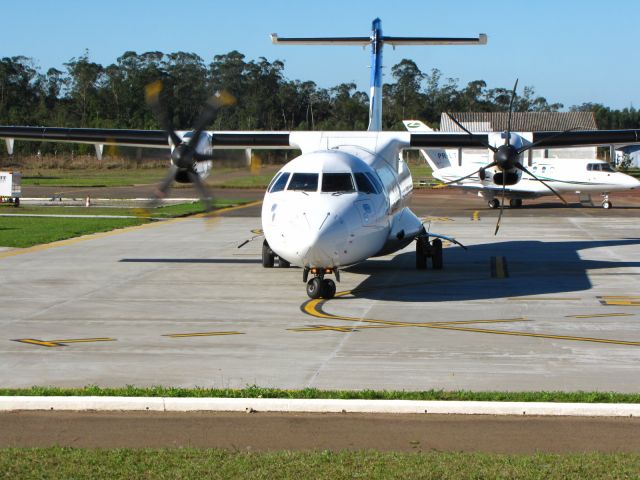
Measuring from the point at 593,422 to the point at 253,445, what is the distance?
314 centimetres

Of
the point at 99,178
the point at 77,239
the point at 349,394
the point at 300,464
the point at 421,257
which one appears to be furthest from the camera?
the point at 99,178

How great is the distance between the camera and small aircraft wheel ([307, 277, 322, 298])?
51.5ft

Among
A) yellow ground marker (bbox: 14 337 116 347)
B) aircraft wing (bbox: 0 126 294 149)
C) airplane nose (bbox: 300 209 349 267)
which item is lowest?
yellow ground marker (bbox: 14 337 116 347)

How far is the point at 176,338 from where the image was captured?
40.9 feet

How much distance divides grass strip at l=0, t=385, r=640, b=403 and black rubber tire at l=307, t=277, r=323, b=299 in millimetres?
6443

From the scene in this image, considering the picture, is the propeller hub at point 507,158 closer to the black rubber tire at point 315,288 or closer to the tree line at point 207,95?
the black rubber tire at point 315,288

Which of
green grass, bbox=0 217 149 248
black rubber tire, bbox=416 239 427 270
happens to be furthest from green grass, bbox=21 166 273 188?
black rubber tire, bbox=416 239 427 270

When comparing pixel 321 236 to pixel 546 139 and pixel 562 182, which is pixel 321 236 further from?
pixel 562 182

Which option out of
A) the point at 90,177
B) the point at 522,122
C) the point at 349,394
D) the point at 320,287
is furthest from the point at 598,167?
the point at 522,122

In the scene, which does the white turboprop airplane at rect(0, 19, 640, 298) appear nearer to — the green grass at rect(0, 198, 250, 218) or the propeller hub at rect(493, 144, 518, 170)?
the propeller hub at rect(493, 144, 518, 170)

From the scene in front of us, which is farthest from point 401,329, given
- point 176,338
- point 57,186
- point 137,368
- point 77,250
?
point 57,186

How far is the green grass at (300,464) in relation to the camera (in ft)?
22.2

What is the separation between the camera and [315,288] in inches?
619

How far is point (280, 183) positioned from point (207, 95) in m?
45.4
